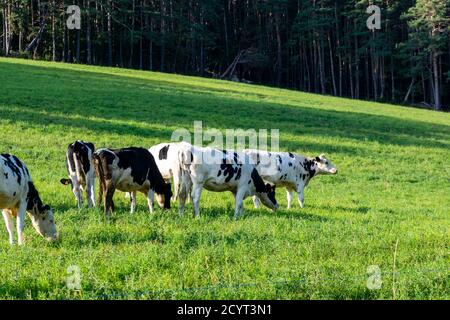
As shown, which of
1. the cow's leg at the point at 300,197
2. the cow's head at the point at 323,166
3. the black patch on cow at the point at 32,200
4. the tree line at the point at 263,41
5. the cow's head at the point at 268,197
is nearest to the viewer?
the black patch on cow at the point at 32,200

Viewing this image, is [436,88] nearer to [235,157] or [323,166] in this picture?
[323,166]

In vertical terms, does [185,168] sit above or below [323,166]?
above

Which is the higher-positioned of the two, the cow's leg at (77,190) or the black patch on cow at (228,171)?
the black patch on cow at (228,171)

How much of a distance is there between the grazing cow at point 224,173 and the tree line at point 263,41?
5778 cm

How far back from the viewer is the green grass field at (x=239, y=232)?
703 cm

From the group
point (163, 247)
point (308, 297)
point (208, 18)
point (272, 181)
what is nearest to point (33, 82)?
point (272, 181)

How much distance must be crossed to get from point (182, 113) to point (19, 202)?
23039 millimetres

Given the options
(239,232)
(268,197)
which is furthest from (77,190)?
(239,232)

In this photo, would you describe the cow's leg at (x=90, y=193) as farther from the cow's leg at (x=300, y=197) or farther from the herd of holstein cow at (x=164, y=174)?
the cow's leg at (x=300, y=197)

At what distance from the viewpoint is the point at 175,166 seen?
13891 mm

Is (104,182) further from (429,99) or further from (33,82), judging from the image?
(429,99)

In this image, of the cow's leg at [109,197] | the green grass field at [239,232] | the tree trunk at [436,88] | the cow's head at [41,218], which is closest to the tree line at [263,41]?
the tree trunk at [436,88]

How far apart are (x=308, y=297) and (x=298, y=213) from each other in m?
6.75

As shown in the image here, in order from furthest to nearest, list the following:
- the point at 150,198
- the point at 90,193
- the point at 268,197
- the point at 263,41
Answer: the point at 263,41 → the point at 268,197 → the point at 90,193 → the point at 150,198
